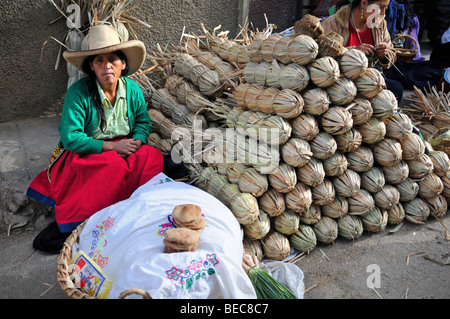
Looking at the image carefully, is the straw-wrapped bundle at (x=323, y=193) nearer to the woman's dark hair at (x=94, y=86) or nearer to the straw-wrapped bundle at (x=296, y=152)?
the straw-wrapped bundle at (x=296, y=152)

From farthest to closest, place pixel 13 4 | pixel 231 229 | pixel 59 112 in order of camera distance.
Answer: pixel 59 112 → pixel 13 4 → pixel 231 229

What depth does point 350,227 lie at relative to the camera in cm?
282

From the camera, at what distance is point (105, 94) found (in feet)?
9.73

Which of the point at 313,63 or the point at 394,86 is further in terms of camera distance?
the point at 394,86

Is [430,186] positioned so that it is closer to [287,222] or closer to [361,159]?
[361,159]

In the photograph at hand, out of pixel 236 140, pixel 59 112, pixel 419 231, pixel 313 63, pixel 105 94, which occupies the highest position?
pixel 313 63

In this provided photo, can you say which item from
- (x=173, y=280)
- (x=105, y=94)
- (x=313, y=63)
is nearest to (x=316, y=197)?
(x=313, y=63)

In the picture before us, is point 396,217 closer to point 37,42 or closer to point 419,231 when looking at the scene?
point 419,231

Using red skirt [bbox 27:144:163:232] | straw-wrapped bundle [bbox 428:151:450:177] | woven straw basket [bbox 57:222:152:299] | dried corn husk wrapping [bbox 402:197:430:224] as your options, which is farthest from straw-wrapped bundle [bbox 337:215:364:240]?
woven straw basket [bbox 57:222:152:299]

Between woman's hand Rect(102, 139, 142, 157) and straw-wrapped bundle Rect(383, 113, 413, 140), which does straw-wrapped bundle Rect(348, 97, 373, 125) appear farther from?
woman's hand Rect(102, 139, 142, 157)

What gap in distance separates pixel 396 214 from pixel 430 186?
0.35 metres

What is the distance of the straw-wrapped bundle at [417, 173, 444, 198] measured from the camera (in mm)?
2982

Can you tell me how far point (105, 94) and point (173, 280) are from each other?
1.69 m

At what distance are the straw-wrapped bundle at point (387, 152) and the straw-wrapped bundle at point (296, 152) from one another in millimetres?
585
